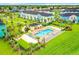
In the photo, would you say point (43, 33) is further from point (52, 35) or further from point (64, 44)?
point (64, 44)

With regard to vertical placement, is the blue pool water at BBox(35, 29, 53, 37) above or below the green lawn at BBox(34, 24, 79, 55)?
above

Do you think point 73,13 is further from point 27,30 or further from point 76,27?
point 27,30

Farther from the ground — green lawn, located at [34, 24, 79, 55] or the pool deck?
the pool deck

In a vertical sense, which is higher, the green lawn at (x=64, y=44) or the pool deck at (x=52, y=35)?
the pool deck at (x=52, y=35)

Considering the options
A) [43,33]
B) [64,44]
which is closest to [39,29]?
[43,33]

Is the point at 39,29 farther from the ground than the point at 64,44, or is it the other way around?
the point at 39,29

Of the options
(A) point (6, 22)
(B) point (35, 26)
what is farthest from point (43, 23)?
(A) point (6, 22)
